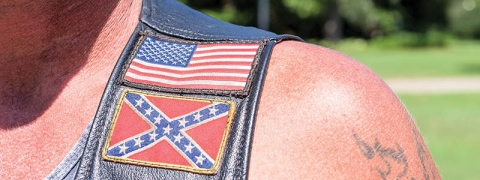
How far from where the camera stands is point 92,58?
141 cm

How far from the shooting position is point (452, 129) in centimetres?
1039

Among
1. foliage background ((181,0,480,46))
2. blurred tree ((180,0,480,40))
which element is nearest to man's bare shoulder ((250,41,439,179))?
blurred tree ((180,0,480,40))

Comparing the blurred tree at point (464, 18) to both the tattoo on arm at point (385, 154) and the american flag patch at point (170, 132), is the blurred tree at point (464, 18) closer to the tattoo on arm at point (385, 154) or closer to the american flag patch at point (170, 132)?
the tattoo on arm at point (385, 154)

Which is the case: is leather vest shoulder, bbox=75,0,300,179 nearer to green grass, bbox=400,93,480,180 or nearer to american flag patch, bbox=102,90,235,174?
american flag patch, bbox=102,90,235,174

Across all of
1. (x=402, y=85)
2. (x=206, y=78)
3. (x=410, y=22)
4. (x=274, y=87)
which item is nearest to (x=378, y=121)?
(x=274, y=87)

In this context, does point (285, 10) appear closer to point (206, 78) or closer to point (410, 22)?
point (410, 22)

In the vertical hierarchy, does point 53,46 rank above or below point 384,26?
below

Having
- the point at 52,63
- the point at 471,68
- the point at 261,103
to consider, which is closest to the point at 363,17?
the point at 471,68

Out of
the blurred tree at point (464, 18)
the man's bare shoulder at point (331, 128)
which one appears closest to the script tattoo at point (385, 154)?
the man's bare shoulder at point (331, 128)

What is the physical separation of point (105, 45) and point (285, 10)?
35.2 metres

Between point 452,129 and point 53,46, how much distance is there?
9.53m

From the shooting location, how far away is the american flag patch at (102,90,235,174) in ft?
→ 3.88

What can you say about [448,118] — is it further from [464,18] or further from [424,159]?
[464,18]

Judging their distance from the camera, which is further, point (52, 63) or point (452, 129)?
point (452, 129)
